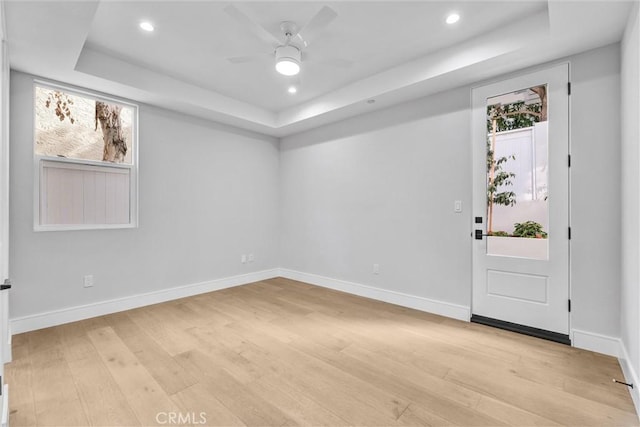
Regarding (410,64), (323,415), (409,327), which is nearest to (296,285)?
(409,327)

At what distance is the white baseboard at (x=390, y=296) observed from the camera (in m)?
3.36

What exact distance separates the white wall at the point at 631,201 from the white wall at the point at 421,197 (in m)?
0.16

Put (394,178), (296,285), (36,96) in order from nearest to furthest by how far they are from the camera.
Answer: (36,96) → (394,178) → (296,285)

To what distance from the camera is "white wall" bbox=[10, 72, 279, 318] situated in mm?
2992

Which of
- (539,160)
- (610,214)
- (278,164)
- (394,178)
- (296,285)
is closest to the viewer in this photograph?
(610,214)

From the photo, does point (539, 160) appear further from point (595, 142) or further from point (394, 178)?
point (394, 178)

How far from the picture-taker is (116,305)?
3.55 m

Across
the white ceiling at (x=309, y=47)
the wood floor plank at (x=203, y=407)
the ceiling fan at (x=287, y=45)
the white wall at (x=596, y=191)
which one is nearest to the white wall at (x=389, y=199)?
the white ceiling at (x=309, y=47)

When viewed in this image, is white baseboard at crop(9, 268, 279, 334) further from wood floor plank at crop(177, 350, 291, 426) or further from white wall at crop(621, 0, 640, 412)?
white wall at crop(621, 0, 640, 412)

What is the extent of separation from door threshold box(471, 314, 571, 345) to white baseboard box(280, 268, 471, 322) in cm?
13

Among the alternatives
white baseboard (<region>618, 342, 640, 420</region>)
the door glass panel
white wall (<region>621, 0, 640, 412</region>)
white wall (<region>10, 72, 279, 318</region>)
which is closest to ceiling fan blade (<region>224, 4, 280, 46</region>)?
white wall (<region>10, 72, 279, 318</region>)

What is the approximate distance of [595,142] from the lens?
8.46 ft

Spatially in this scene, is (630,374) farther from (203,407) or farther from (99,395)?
(99,395)

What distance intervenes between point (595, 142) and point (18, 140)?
17.5ft
